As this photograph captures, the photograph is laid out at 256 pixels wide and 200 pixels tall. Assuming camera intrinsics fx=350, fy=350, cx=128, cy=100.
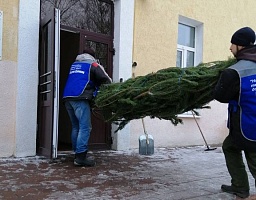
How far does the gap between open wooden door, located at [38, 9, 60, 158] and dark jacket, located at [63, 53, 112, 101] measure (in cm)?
25

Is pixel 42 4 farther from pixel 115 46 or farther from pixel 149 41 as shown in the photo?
pixel 149 41

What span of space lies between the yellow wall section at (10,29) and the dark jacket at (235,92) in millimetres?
3478

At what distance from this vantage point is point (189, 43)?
9258 millimetres

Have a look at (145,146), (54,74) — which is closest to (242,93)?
(54,74)

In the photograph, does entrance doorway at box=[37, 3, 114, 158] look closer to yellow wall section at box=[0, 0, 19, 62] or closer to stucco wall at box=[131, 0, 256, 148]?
yellow wall section at box=[0, 0, 19, 62]

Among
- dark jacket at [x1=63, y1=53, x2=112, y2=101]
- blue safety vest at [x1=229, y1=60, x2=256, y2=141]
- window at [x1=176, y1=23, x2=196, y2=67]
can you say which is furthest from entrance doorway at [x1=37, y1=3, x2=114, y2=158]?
blue safety vest at [x1=229, y1=60, x2=256, y2=141]

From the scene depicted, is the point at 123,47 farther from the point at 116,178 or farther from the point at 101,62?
the point at 116,178

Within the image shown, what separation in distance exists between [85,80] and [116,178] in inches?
61.7

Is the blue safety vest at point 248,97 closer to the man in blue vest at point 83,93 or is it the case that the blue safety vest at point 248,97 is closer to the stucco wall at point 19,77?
the man in blue vest at point 83,93

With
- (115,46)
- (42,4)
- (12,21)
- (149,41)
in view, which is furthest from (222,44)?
(12,21)

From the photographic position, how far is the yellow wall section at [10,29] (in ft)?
18.2

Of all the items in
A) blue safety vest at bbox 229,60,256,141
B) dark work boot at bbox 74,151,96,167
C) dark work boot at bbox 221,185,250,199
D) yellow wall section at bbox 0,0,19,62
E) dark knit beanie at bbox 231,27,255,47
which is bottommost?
dark work boot at bbox 221,185,250,199

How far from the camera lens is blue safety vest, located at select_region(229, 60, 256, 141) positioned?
139 inches

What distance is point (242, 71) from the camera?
11.5 feet
